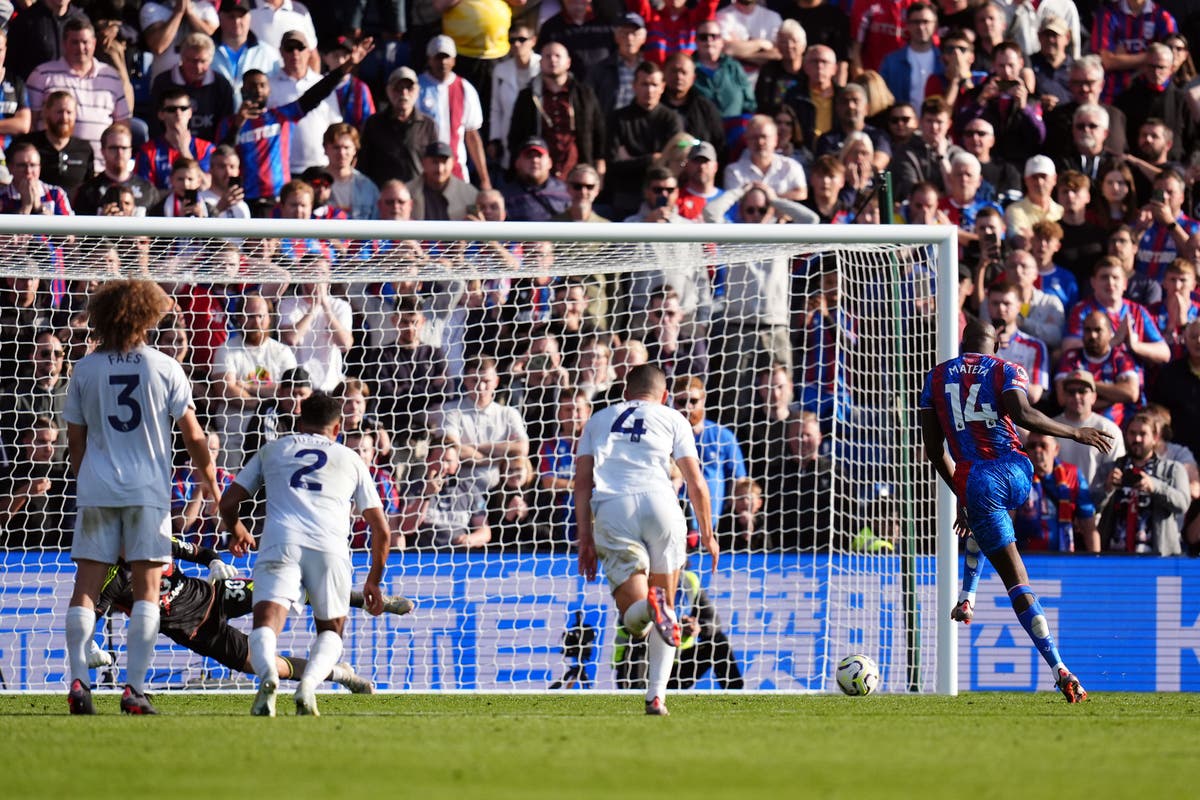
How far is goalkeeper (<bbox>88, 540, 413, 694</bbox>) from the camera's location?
31.8 feet

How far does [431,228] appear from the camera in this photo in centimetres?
1091

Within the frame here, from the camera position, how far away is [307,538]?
8562 millimetres

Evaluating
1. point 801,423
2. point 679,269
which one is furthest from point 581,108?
point 801,423

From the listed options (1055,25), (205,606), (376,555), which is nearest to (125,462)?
(376,555)

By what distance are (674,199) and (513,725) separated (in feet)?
23.2

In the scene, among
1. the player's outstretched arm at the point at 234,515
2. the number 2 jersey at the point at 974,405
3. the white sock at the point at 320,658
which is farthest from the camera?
the number 2 jersey at the point at 974,405

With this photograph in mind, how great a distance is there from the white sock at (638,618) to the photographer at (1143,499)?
17.5 ft

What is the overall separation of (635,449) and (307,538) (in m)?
1.76

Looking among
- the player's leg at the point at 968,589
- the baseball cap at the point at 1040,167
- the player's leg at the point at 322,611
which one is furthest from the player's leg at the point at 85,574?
the baseball cap at the point at 1040,167

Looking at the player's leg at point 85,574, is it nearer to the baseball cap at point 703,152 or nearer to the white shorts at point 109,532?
the white shorts at point 109,532

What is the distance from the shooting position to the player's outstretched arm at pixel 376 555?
8.73 m

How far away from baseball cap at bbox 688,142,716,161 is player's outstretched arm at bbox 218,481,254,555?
6970mm

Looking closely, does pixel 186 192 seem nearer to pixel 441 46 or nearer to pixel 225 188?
pixel 225 188

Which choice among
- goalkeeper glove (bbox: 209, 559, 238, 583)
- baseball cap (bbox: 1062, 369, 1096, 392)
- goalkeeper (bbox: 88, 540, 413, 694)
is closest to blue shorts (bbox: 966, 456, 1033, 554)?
baseball cap (bbox: 1062, 369, 1096, 392)
